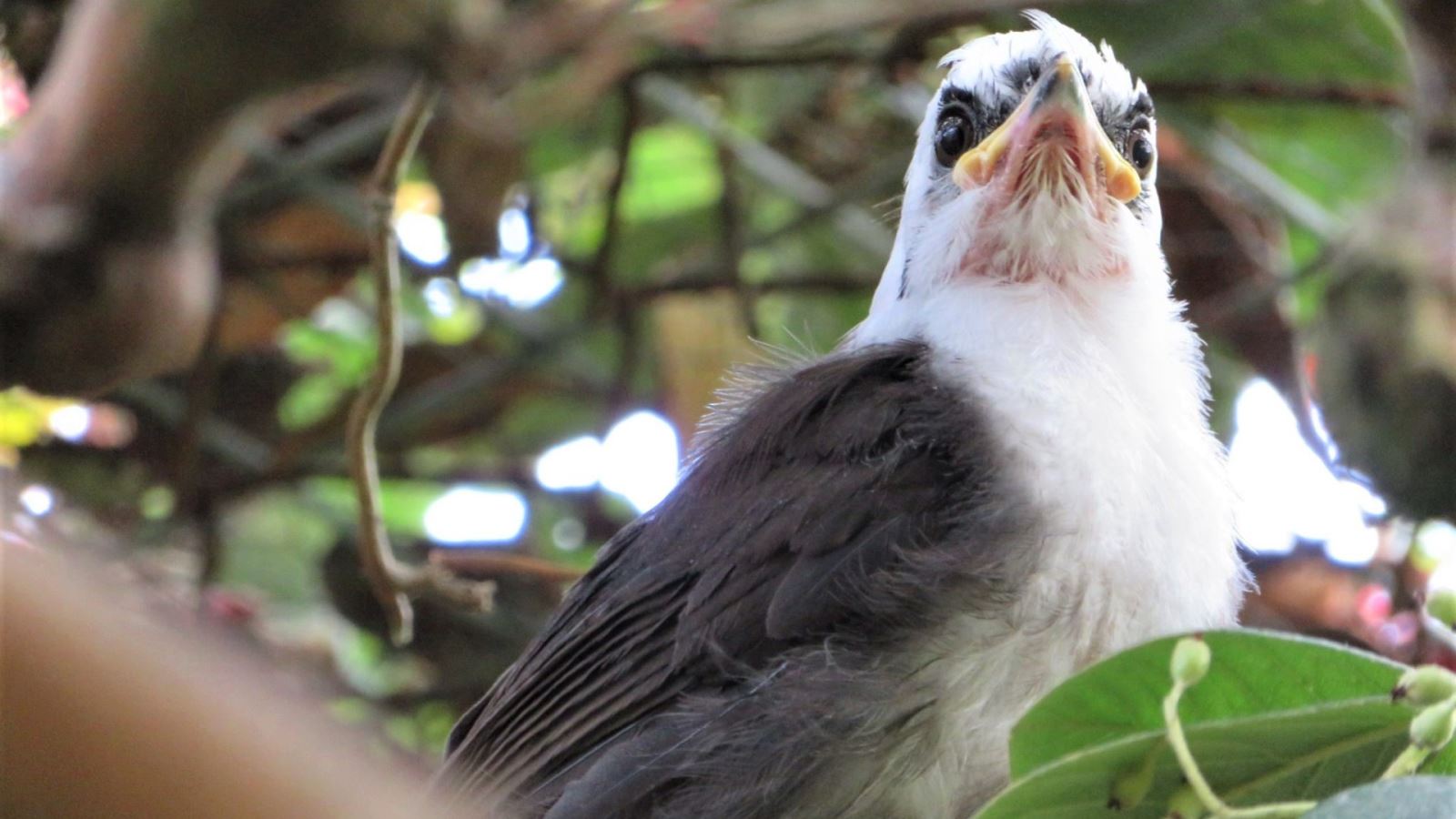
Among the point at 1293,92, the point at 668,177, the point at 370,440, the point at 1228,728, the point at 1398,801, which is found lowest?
the point at 1398,801

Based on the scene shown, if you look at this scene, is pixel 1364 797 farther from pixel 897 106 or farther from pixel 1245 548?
pixel 897 106

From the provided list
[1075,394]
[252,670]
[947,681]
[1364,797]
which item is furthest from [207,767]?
[1075,394]

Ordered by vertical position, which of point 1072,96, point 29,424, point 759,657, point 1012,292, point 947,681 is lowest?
point 947,681

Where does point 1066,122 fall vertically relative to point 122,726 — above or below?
above

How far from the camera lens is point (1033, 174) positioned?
2.48 metres

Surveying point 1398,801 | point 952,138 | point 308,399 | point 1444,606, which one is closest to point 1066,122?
point 952,138

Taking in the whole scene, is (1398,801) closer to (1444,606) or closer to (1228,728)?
(1228,728)

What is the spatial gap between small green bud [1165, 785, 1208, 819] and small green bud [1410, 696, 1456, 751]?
0.19m

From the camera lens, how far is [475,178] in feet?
11.6

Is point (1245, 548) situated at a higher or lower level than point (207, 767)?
higher

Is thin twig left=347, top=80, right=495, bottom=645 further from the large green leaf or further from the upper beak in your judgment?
the large green leaf

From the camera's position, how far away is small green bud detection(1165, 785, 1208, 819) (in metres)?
1.37

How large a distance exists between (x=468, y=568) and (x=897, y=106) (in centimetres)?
146

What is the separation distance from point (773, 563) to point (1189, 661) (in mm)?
890
